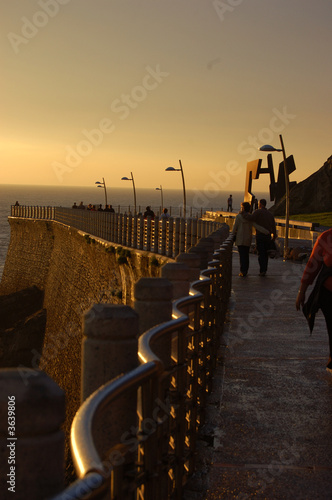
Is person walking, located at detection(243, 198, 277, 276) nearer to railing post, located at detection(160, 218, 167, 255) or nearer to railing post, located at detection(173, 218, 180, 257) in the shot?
railing post, located at detection(173, 218, 180, 257)

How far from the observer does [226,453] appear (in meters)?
4.58

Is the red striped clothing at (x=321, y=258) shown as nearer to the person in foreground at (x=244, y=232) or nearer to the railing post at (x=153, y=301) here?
the railing post at (x=153, y=301)

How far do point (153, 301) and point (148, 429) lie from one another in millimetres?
1221

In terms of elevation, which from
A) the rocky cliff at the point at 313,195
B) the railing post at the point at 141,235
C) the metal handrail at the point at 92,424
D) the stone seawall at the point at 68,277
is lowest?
the stone seawall at the point at 68,277

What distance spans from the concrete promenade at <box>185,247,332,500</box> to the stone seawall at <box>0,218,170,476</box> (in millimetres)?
4538

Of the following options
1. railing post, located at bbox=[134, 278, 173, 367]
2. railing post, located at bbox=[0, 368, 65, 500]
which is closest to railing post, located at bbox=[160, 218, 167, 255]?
railing post, located at bbox=[134, 278, 173, 367]

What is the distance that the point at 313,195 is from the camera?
66562 mm

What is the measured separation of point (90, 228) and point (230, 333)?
87.3 ft

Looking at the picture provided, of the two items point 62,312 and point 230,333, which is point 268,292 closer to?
point 230,333

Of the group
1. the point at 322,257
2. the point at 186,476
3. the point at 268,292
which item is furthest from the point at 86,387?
the point at 268,292

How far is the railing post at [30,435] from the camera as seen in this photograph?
5.72ft

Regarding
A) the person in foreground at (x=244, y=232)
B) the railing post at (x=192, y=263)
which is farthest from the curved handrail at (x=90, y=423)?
the person in foreground at (x=244, y=232)

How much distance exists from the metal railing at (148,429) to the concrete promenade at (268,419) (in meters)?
0.23

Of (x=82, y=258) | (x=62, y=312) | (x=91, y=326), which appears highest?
(x=91, y=326)
